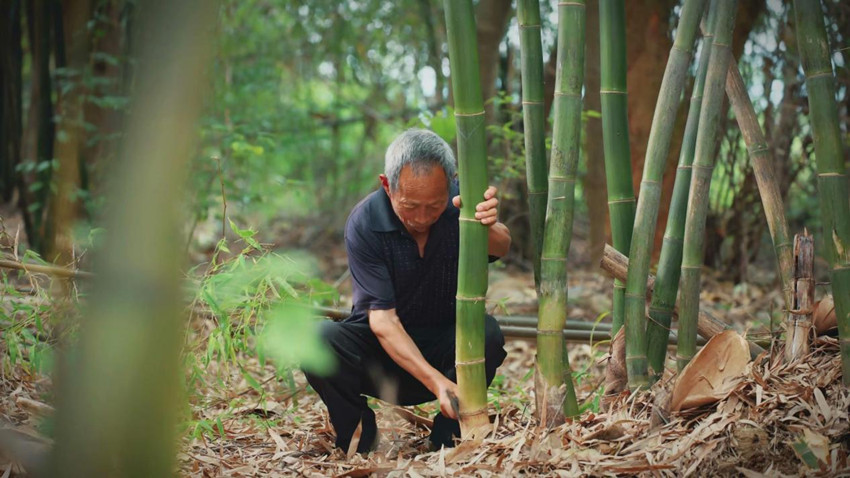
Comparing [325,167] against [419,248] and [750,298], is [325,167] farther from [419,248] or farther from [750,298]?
[419,248]

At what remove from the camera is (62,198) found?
1627 mm

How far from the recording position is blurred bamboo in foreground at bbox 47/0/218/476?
98 cm

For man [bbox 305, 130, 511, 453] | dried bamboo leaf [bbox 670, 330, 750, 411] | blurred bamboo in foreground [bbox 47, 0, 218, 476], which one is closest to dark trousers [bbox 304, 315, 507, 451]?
man [bbox 305, 130, 511, 453]

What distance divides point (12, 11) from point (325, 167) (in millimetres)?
3205

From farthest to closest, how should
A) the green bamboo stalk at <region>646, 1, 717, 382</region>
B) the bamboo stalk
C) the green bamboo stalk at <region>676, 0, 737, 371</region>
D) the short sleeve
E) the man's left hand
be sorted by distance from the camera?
1. the bamboo stalk
2. the short sleeve
3. the green bamboo stalk at <region>646, 1, 717, 382</region>
4. the green bamboo stalk at <region>676, 0, 737, 371</region>
5. the man's left hand

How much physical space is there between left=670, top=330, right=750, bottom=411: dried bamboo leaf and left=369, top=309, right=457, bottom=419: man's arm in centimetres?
63

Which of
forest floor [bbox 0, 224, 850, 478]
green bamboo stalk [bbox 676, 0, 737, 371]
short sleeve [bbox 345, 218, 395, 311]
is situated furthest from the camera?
short sleeve [bbox 345, 218, 395, 311]

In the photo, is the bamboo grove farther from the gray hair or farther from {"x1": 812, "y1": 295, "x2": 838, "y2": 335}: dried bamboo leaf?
the gray hair

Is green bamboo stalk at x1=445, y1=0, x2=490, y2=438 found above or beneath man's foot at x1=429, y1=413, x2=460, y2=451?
above

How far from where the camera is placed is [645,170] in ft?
7.66

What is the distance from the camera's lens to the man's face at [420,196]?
244 centimetres

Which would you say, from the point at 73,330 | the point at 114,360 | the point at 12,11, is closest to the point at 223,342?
the point at 73,330

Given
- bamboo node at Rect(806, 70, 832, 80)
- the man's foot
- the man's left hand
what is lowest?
the man's foot

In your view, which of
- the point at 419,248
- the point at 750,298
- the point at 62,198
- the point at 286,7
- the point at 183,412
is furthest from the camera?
the point at 286,7
